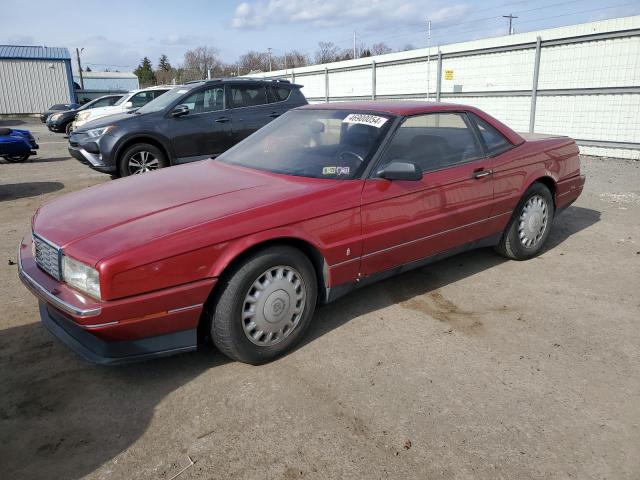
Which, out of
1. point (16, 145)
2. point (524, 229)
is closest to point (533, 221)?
point (524, 229)

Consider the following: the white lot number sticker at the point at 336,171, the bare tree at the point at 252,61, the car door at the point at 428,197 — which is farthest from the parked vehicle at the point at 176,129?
the bare tree at the point at 252,61

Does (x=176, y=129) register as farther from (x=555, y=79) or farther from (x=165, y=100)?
(x=555, y=79)

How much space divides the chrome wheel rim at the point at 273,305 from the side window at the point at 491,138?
2190 millimetres

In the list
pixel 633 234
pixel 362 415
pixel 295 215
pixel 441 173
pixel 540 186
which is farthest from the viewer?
pixel 633 234

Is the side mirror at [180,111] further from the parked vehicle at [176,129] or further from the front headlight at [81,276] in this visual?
the front headlight at [81,276]

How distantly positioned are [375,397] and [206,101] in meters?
6.83

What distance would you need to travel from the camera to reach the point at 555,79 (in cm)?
1141

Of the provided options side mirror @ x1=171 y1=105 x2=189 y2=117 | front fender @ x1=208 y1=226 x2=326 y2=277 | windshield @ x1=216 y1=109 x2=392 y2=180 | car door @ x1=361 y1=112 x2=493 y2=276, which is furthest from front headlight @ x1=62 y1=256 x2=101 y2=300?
side mirror @ x1=171 y1=105 x2=189 y2=117

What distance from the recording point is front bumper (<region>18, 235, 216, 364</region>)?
2.48 m

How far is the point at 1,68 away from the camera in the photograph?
32938 mm

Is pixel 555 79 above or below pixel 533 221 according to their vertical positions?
above

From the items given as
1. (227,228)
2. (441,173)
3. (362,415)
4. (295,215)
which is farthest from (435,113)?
(362,415)

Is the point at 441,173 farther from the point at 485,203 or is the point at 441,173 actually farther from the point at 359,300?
the point at 359,300

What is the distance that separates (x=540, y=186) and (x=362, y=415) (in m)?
3.13
